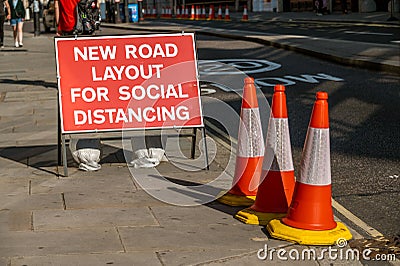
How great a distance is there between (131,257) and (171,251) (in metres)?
0.27

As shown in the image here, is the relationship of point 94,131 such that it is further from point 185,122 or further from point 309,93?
point 309,93

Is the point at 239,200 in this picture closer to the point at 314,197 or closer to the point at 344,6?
the point at 314,197

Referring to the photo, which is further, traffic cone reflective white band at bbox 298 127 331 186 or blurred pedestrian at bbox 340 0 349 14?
blurred pedestrian at bbox 340 0 349 14

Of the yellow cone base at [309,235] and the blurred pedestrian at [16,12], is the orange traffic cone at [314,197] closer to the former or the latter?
the yellow cone base at [309,235]

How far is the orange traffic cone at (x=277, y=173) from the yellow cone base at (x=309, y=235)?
1.26ft

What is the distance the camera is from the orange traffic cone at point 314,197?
538cm

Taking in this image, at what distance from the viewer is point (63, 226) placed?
569 cm

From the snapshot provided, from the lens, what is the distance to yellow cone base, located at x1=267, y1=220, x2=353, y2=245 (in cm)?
528

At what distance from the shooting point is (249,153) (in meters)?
6.38

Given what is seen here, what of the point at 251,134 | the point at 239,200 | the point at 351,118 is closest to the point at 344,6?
the point at 351,118

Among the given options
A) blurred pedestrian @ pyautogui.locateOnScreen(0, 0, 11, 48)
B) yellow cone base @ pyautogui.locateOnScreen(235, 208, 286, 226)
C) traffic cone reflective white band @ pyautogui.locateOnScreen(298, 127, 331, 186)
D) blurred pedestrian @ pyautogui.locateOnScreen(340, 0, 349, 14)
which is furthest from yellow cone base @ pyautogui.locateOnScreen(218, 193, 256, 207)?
blurred pedestrian @ pyautogui.locateOnScreen(340, 0, 349, 14)

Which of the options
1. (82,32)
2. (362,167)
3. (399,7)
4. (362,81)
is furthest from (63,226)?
(399,7)

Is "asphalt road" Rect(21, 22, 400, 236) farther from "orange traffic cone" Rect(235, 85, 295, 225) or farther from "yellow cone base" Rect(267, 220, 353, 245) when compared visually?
"orange traffic cone" Rect(235, 85, 295, 225)

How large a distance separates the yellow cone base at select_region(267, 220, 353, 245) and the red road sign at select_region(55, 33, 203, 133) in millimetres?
2286
